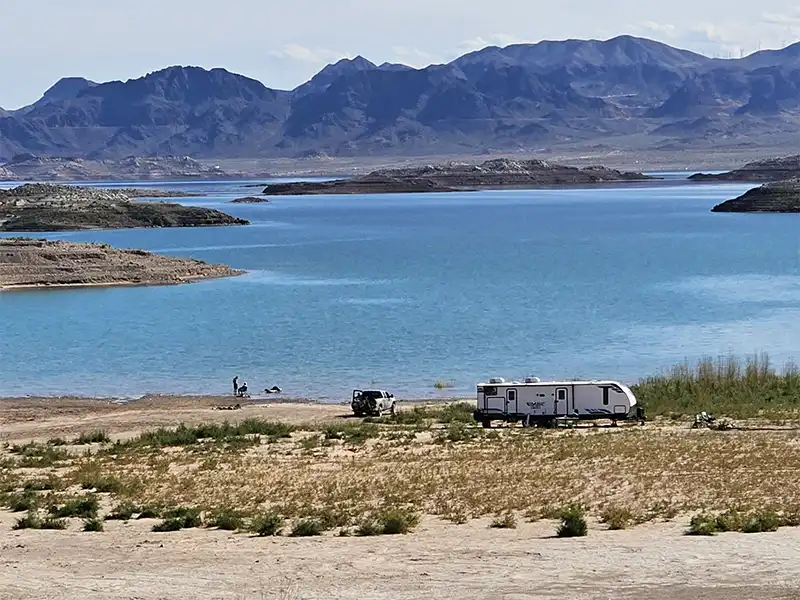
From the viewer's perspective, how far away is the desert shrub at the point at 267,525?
16.9 metres

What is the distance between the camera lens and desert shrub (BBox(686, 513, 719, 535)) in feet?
52.6

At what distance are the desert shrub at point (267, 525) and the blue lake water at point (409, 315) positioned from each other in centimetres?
1939

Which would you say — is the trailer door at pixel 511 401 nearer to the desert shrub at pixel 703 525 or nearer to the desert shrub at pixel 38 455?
the desert shrub at pixel 38 455

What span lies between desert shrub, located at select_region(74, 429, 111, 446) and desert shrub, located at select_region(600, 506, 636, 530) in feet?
44.4

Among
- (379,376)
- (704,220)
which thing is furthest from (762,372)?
(704,220)

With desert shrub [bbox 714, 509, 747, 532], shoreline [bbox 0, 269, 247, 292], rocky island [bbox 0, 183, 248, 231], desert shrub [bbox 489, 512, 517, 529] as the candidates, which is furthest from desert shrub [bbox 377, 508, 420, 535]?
rocky island [bbox 0, 183, 248, 231]

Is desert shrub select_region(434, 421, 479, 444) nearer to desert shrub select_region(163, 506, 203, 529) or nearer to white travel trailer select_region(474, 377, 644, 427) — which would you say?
white travel trailer select_region(474, 377, 644, 427)

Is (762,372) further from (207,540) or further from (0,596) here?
(0,596)

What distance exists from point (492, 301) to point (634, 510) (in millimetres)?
43136

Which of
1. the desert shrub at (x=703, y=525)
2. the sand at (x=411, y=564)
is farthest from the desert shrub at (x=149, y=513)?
the desert shrub at (x=703, y=525)

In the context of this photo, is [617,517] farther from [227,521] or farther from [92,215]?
[92,215]

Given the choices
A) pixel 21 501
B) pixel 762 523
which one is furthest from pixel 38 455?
pixel 762 523

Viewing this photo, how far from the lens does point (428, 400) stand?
35.6 m

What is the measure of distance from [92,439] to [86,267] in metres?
44.6
